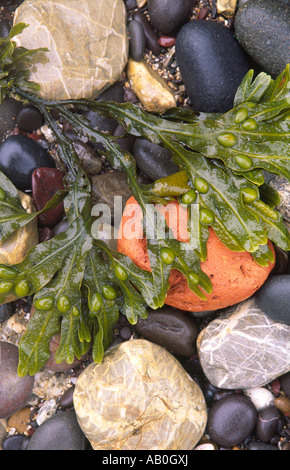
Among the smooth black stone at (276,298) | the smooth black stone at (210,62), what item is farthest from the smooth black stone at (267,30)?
the smooth black stone at (276,298)

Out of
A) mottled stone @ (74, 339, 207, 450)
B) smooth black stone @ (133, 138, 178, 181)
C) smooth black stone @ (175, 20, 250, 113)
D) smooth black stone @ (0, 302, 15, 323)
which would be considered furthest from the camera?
smooth black stone @ (0, 302, 15, 323)

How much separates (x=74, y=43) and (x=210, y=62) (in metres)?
0.89

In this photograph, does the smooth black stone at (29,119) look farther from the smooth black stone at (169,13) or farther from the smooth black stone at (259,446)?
the smooth black stone at (259,446)

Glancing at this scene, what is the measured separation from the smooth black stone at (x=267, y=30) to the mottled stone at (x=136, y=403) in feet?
6.49

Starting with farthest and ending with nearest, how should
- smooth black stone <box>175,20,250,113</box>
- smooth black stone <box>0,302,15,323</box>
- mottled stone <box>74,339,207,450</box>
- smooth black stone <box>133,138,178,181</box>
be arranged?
1. smooth black stone <box>0,302,15,323</box>
2. smooth black stone <box>133,138,178,181</box>
3. smooth black stone <box>175,20,250,113</box>
4. mottled stone <box>74,339,207,450</box>

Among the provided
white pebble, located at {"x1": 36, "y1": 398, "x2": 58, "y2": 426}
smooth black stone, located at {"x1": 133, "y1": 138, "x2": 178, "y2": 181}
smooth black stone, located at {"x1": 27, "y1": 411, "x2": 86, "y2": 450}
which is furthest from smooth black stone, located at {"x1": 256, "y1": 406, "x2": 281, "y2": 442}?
smooth black stone, located at {"x1": 133, "y1": 138, "x2": 178, "y2": 181}

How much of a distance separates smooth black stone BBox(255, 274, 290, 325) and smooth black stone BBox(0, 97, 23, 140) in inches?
80.6

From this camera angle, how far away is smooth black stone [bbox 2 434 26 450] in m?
2.66

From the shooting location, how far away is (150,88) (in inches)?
108

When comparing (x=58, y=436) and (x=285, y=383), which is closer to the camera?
(x=58, y=436)

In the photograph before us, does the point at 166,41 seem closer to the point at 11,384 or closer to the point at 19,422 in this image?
the point at 11,384

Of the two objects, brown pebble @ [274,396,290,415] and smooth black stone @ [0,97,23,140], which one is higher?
smooth black stone @ [0,97,23,140]

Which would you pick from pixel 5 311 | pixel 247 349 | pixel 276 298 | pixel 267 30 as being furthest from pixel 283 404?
pixel 267 30

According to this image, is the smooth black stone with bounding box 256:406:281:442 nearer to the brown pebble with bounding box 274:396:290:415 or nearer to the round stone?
the brown pebble with bounding box 274:396:290:415
